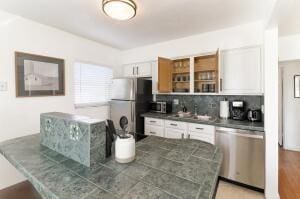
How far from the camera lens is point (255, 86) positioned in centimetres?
243

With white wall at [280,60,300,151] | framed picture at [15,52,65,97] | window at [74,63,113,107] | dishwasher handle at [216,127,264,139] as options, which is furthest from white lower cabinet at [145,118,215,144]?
white wall at [280,60,300,151]

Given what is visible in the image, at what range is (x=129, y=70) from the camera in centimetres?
388

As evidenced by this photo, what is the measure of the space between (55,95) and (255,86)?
323cm

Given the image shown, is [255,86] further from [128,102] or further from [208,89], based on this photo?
[128,102]

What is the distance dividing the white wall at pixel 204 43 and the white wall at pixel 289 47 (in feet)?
2.66

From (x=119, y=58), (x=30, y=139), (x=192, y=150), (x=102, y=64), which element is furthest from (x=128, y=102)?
(x=192, y=150)

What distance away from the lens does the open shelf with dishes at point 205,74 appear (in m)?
2.90

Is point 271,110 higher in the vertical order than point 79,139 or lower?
higher

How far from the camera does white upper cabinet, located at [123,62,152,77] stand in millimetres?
3557

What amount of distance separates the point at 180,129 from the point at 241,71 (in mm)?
1354

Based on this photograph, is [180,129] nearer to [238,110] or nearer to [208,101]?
[208,101]

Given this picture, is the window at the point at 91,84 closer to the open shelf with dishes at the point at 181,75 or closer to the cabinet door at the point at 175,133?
the open shelf with dishes at the point at 181,75

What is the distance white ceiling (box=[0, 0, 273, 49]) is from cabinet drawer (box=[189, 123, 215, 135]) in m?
1.63

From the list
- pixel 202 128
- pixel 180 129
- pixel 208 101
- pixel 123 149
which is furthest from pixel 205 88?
pixel 123 149
